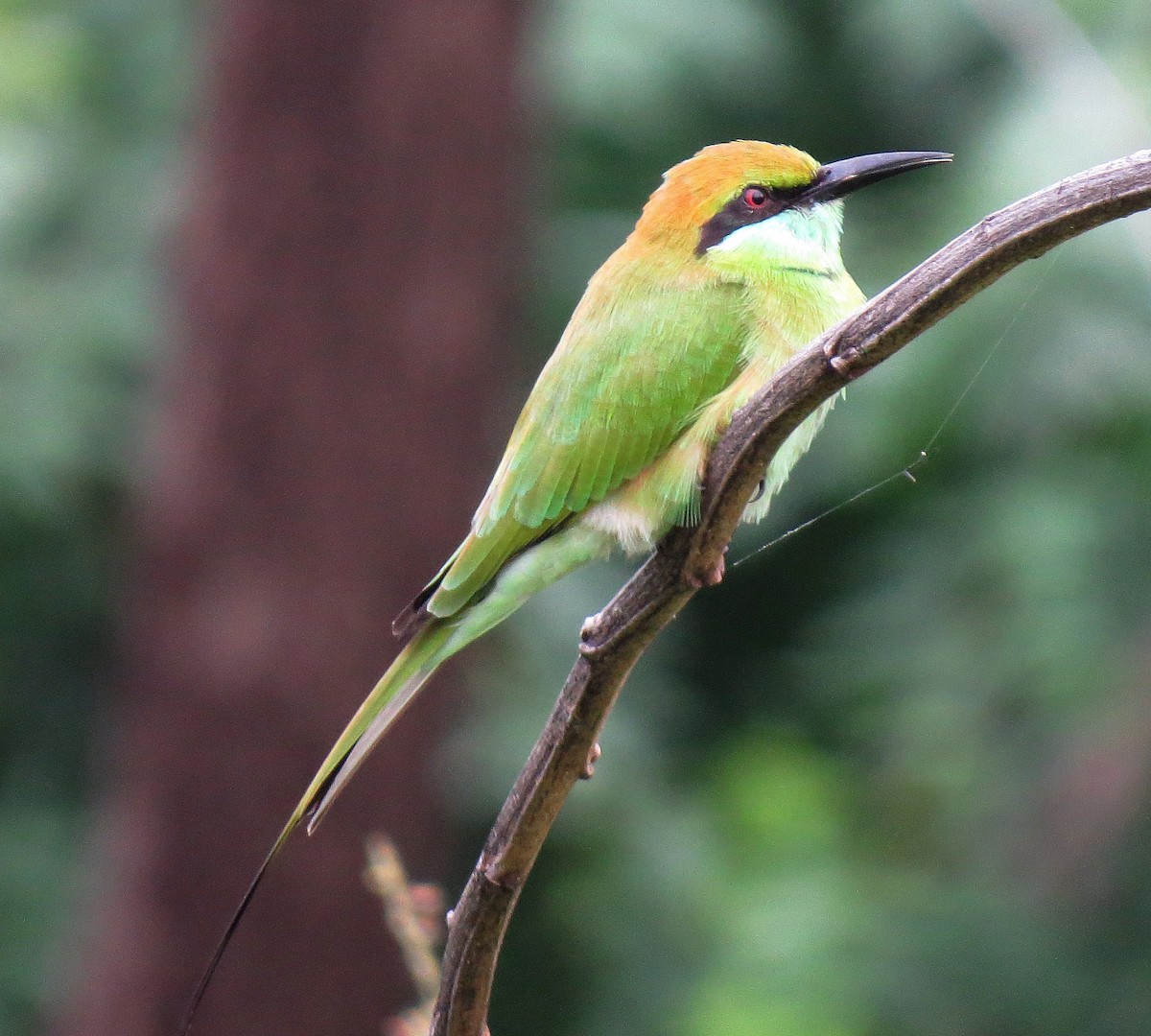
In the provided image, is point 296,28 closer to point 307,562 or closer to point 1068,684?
point 307,562

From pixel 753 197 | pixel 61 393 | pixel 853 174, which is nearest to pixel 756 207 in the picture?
pixel 753 197

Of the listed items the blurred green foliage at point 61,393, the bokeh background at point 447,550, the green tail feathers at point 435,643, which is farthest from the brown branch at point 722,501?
the blurred green foliage at point 61,393

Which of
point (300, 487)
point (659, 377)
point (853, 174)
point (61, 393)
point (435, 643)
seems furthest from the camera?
point (61, 393)

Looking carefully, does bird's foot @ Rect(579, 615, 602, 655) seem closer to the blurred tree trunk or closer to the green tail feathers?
the green tail feathers

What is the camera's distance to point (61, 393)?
4332mm


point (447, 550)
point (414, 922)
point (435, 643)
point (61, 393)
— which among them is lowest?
point (414, 922)

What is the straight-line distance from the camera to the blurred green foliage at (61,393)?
4484 millimetres

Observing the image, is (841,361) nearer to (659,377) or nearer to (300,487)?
(659,377)

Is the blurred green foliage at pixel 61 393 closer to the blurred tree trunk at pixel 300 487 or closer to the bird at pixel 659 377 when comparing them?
the blurred tree trunk at pixel 300 487

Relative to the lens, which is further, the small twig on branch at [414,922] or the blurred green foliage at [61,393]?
the blurred green foliage at [61,393]

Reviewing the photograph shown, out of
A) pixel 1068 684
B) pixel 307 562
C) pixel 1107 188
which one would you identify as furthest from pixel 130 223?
pixel 1107 188

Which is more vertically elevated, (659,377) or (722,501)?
(659,377)

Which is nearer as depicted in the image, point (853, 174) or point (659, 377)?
point (659, 377)

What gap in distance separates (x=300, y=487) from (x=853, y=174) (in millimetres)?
2205
